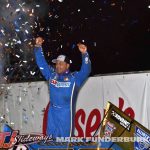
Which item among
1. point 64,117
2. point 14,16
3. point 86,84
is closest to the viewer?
point 64,117

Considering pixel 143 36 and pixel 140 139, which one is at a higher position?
pixel 143 36

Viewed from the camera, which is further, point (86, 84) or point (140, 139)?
point (86, 84)

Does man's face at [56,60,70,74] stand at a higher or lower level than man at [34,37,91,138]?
higher

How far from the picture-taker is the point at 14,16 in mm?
9078

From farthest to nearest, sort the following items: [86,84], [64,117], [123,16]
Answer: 1. [123,16]
2. [86,84]
3. [64,117]

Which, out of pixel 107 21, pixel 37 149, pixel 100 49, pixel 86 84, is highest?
pixel 107 21

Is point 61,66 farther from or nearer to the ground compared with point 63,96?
farther from the ground

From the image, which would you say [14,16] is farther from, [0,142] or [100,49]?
[0,142]

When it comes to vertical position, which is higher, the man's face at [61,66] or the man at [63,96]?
the man's face at [61,66]

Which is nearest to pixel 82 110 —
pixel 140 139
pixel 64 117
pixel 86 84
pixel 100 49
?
pixel 86 84

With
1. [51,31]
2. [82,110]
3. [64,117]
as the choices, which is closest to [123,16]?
[51,31]

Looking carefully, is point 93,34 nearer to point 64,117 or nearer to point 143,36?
point 143,36

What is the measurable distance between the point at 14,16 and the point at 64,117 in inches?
134

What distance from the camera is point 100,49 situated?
997cm
